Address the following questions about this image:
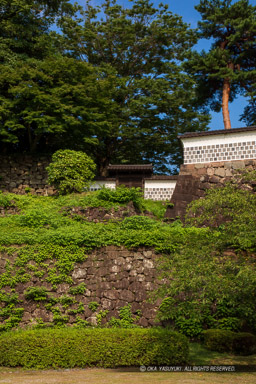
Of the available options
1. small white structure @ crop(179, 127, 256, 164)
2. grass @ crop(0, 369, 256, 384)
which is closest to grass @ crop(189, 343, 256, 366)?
grass @ crop(0, 369, 256, 384)

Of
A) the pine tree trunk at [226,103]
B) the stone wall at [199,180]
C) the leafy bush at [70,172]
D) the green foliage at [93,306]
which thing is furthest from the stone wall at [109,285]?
the pine tree trunk at [226,103]

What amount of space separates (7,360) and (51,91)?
52.1 ft

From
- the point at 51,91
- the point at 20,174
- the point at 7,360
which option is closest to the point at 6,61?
the point at 51,91

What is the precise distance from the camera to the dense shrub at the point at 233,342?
11508 millimetres

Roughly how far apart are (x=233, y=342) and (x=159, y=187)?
11.5m

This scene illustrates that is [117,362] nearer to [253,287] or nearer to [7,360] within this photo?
[7,360]

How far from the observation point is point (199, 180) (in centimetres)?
1839

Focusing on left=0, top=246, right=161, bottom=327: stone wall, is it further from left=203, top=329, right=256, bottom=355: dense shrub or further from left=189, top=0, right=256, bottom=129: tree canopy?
left=189, top=0, right=256, bottom=129: tree canopy

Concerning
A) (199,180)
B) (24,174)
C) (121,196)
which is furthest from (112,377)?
A: (24,174)

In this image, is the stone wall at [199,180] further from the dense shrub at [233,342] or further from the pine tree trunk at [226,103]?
the pine tree trunk at [226,103]

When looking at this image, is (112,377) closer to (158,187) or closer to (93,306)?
(93,306)

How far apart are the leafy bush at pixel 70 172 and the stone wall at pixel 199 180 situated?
183 inches

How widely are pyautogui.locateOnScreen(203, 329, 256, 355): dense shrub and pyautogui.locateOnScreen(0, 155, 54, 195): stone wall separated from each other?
48.7 feet

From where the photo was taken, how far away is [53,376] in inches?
372
